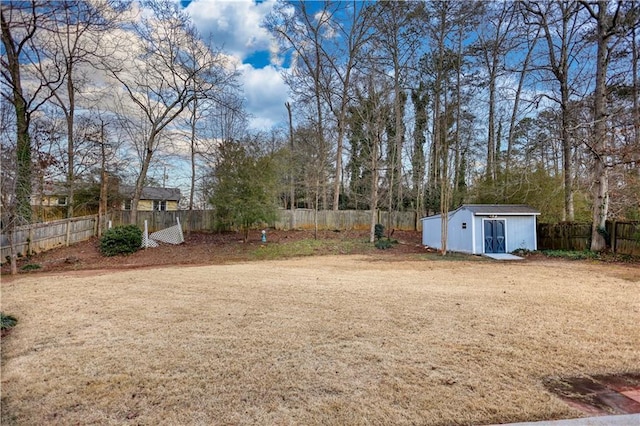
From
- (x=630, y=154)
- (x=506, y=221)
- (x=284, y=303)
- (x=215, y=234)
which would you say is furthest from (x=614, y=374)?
(x=215, y=234)

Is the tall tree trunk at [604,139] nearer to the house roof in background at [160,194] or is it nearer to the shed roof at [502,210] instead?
the shed roof at [502,210]

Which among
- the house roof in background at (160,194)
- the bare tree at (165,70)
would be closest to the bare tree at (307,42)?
the bare tree at (165,70)

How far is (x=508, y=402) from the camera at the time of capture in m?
2.27

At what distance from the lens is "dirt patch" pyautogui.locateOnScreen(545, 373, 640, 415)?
7.30 ft

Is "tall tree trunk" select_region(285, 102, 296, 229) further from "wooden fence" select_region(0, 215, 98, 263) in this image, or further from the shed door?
the shed door

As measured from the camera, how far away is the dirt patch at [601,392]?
223 centimetres

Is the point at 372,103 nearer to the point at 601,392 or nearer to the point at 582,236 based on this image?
the point at 582,236

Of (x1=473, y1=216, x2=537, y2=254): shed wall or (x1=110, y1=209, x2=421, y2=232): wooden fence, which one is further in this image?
(x1=110, y1=209, x2=421, y2=232): wooden fence

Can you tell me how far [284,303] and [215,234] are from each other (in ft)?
42.1

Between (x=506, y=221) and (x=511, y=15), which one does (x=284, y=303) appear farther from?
(x=511, y=15)

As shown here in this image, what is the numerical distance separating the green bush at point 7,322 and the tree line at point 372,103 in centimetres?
407

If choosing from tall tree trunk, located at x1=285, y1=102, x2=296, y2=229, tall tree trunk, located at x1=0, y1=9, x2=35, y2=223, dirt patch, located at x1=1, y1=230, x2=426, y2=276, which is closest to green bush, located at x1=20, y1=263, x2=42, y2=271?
dirt patch, located at x1=1, y1=230, x2=426, y2=276

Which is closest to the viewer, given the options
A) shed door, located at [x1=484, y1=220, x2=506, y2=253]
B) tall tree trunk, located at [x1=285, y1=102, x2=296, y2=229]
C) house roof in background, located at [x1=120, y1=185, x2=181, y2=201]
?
shed door, located at [x1=484, y1=220, x2=506, y2=253]

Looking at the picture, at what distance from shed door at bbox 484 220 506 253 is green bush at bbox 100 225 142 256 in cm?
1364
